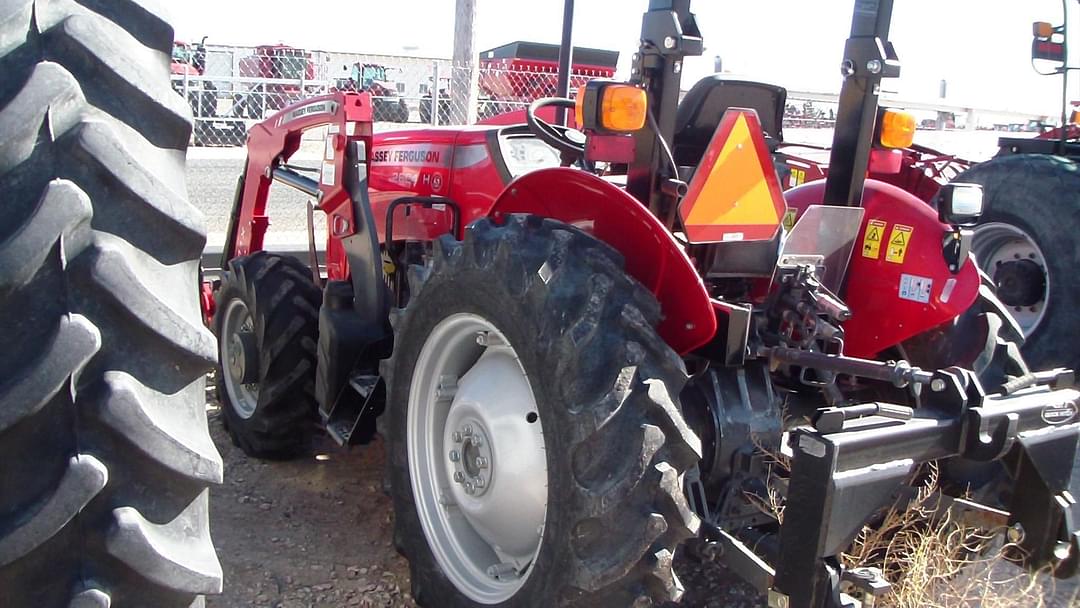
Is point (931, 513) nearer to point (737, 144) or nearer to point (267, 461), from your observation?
point (737, 144)

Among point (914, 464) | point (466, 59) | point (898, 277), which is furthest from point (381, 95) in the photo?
point (914, 464)

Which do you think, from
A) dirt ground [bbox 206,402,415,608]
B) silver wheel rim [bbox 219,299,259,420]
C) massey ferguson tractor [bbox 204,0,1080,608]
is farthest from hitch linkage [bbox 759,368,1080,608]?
silver wheel rim [bbox 219,299,259,420]

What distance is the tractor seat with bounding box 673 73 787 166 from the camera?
301 centimetres

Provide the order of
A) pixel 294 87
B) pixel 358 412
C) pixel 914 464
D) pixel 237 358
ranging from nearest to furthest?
1. pixel 914 464
2. pixel 358 412
3. pixel 237 358
4. pixel 294 87

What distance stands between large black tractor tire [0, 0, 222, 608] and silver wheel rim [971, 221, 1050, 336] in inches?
204

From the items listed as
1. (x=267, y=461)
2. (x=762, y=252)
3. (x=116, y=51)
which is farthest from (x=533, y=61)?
(x=116, y=51)

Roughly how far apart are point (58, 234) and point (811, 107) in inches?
733

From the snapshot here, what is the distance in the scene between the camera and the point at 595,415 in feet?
7.57

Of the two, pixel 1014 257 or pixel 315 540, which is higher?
pixel 1014 257

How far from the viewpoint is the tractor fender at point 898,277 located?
2.93 m

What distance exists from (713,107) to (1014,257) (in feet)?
11.6

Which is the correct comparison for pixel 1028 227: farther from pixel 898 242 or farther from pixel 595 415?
pixel 595 415

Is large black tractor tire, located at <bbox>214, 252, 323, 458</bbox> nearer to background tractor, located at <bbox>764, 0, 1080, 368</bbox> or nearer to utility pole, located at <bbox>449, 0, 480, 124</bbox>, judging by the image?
background tractor, located at <bbox>764, 0, 1080, 368</bbox>

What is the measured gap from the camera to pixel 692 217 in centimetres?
264
